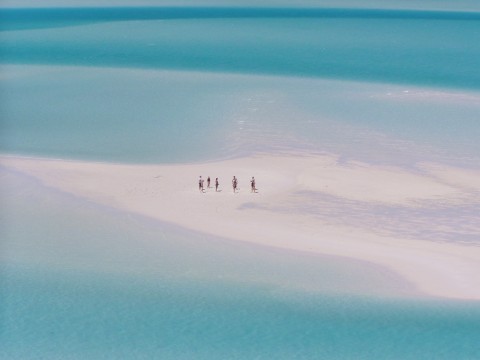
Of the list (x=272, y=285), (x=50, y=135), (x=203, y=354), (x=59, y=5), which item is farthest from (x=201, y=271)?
(x=59, y=5)

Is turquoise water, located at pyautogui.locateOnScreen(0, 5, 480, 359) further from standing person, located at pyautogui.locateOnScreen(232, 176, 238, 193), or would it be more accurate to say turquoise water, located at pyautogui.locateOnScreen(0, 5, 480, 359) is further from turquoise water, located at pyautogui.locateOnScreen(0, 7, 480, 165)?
standing person, located at pyautogui.locateOnScreen(232, 176, 238, 193)

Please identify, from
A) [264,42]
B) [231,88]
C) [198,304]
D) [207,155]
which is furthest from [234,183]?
[264,42]

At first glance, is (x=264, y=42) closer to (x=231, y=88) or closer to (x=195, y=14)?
(x=231, y=88)

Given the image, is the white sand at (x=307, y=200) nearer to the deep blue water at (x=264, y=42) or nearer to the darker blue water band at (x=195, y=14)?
the deep blue water at (x=264, y=42)

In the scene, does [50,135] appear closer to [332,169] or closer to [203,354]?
[332,169]

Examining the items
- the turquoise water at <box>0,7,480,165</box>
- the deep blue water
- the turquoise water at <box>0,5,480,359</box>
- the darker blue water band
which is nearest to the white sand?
the turquoise water at <box>0,5,480,359</box>

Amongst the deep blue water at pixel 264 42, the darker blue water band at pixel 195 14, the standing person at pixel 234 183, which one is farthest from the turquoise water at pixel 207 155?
the darker blue water band at pixel 195 14
